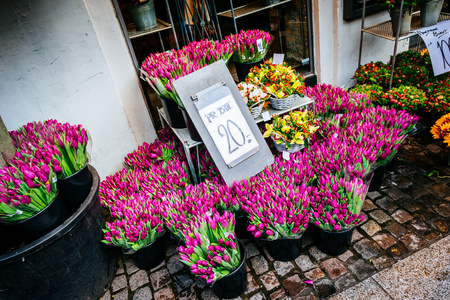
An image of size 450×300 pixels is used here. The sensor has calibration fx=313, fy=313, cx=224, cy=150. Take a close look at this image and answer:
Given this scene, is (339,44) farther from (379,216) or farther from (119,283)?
(119,283)

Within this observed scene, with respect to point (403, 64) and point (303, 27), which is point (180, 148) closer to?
point (303, 27)

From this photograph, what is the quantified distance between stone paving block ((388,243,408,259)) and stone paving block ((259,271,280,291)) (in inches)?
38.3

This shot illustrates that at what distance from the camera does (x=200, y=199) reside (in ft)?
8.64

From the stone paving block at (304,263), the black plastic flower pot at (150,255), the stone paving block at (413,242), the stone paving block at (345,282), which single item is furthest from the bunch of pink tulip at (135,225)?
the stone paving block at (413,242)

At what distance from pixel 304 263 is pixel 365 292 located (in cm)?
49

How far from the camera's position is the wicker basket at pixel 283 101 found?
3.08m

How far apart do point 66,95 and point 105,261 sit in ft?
5.62

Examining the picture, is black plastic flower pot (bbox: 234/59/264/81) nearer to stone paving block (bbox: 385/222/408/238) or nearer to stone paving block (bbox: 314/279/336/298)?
stone paving block (bbox: 385/222/408/238)

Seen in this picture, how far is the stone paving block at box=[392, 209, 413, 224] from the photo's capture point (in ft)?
9.24

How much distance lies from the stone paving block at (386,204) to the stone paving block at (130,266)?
2.38 m

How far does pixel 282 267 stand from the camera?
2.62 meters

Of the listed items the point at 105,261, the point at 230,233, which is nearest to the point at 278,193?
the point at 230,233

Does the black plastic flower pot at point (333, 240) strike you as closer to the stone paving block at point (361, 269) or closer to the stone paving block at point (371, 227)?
the stone paving block at point (361, 269)

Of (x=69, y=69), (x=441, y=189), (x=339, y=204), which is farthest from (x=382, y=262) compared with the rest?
(x=69, y=69)
